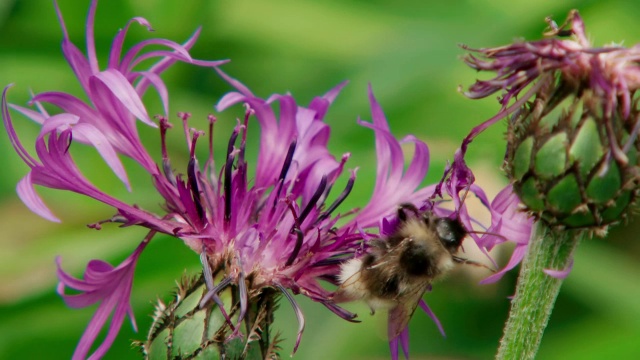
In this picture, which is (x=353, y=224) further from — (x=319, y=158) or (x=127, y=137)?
(x=127, y=137)

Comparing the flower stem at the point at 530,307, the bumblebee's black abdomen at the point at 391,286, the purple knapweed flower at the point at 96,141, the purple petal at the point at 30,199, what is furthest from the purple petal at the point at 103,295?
the flower stem at the point at 530,307

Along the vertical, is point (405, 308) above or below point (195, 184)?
below

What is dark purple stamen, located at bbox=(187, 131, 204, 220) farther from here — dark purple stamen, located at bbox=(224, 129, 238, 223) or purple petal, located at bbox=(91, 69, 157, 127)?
purple petal, located at bbox=(91, 69, 157, 127)

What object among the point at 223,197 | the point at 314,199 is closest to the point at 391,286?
the point at 314,199

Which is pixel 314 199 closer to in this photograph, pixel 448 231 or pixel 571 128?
pixel 448 231

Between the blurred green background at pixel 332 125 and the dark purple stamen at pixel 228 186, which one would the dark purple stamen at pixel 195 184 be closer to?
the dark purple stamen at pixel 228 186

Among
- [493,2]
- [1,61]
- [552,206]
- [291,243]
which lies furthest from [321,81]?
[552,206]
